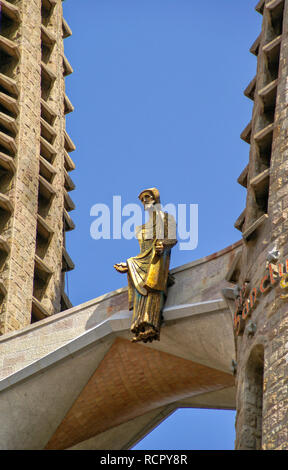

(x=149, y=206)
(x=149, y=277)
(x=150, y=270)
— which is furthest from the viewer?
(x=149, y=206)

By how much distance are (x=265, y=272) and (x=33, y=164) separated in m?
15.2

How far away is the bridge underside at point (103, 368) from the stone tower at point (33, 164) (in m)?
4.01

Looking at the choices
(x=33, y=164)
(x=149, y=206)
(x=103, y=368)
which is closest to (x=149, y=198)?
(x=149, y=206)

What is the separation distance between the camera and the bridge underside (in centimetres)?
3553

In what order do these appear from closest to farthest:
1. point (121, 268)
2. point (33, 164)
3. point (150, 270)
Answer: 1. point (150, 270)
2. point (121, 268)
3. point (33, 164)

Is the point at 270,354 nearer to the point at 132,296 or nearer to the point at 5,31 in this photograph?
the point at 132,296

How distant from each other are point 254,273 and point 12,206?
42.6 ft

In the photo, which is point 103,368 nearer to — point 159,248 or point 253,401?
point 159,248

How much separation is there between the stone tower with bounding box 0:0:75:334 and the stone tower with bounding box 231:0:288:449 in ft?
28.5

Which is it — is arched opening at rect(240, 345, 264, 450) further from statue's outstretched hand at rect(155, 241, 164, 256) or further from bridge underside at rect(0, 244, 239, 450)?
statue's outstretched hand at rect(155, 241, 164, 256)

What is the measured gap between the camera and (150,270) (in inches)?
1411

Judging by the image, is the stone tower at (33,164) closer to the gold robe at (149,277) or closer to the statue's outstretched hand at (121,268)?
the statue's outstretched hand at (121,268)

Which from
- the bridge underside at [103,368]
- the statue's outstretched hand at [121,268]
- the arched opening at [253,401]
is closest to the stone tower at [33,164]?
the bridge underside at [103,368]

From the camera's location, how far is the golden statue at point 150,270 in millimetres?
35281
